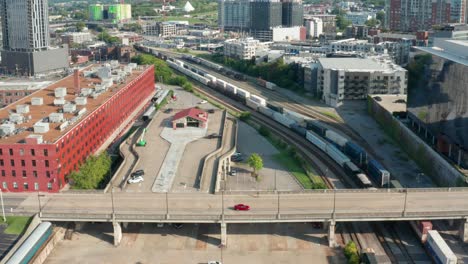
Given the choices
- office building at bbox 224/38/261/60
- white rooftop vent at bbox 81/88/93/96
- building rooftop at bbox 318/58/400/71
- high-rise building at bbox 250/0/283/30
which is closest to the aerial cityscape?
building rooftop at bbox 318/58/400/71

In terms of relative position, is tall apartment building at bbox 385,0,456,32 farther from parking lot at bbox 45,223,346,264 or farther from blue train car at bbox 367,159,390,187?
parking lot at bbox 45,223,346,264

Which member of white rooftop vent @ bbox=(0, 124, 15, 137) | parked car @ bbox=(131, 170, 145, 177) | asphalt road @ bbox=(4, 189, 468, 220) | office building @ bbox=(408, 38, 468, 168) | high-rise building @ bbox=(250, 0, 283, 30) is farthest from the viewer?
high-rise building @ bbox=(250, 0, 283, 30)

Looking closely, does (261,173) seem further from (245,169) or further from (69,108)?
(69,108)

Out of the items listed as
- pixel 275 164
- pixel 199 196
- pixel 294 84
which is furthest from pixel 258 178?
pixel 294 84

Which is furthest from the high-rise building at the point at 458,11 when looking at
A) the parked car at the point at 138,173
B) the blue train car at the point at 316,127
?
the parked car at the point at 138,173

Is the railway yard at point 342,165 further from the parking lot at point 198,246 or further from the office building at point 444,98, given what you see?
the office building at point 444,98

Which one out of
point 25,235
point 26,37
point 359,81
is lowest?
point 25,235

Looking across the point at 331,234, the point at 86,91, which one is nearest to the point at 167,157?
the point at 86,91
